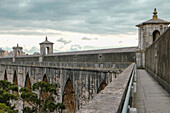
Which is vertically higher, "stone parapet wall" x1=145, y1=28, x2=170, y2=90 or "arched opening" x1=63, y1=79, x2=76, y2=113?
"stone parapet wall" x1=145, y1=28, x2=170, y2=90

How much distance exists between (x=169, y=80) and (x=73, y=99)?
540 inches

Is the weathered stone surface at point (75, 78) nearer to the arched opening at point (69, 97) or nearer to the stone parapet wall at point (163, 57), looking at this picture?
the arched opening at point (69, 97)

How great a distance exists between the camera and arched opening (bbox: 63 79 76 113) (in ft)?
60.0

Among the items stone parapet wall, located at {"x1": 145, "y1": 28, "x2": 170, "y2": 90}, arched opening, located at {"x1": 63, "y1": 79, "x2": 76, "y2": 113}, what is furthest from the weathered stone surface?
stone parapet wall, located at {"x1": 145, "y1": 28, "x2": 170, "y2": 90}

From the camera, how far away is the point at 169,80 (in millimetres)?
5711

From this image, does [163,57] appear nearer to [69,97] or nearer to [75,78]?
[75,78]

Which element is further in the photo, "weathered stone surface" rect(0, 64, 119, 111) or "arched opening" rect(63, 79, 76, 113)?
"arched opening" rect(63, 79, 76, 113)

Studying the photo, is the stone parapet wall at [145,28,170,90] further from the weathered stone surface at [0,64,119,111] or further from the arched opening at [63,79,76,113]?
the arched opening at [63,79,76,113]

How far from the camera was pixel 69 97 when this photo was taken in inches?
741

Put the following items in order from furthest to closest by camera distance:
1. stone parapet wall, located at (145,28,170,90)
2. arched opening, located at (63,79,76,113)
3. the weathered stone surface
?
arched opening, located at (63,79,76,113), the weathered stone surface, stone parapet wall, located at (145,28,170,90)

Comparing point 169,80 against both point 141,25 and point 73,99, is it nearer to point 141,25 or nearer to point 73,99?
point 73,99

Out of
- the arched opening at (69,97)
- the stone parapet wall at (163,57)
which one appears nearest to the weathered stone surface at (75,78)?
the arched opening at (69,97)

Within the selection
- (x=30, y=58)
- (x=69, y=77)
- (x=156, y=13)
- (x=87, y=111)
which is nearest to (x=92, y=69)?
Result: (x=69, y=77)

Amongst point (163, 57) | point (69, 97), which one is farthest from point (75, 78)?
point (163, 57)
